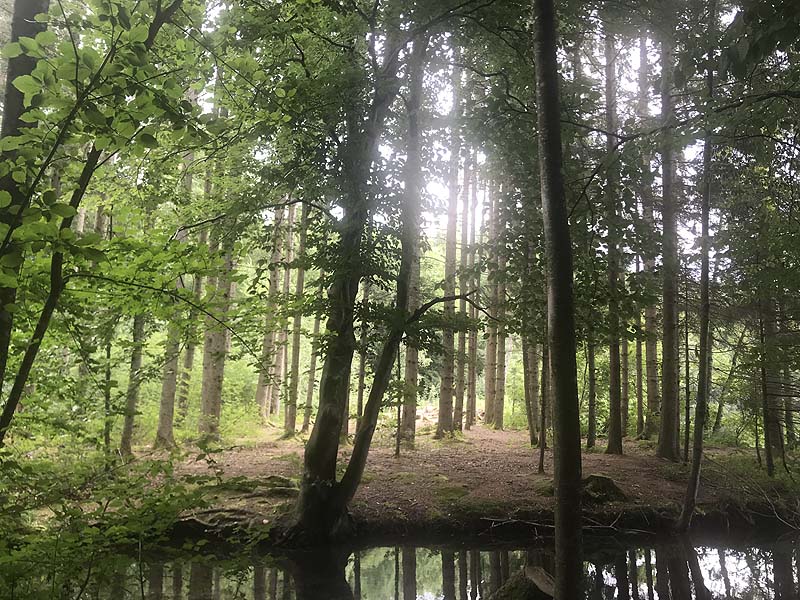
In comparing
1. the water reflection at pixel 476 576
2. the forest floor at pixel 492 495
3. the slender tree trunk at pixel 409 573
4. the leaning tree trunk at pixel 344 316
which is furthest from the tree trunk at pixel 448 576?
the leaning tree trunk at pixel 344 316

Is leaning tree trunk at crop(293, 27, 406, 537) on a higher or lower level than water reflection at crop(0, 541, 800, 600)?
higher

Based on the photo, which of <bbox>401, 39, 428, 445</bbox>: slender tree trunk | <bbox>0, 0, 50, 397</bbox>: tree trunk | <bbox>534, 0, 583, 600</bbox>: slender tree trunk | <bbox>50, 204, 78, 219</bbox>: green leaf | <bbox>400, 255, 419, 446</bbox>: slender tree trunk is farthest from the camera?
<bbox>400, 255, 419, 446</bbox>: slender tree trunk

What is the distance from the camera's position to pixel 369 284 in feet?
29.9

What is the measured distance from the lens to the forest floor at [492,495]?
8992 millimetres

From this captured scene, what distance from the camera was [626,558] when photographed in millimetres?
8117

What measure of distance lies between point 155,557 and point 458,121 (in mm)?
7741

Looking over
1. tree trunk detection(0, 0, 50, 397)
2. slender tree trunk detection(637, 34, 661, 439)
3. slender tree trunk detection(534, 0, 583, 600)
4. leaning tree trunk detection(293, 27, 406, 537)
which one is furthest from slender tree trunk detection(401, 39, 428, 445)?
slender tree trunk detection(637, 34, 661, 439)

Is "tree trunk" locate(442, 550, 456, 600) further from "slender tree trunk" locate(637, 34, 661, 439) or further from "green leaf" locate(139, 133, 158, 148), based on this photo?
"slender tree trunk" locate(637, 34, 661, 439)

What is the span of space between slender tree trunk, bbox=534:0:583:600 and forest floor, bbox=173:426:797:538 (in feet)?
17.9

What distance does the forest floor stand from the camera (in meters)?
8.99

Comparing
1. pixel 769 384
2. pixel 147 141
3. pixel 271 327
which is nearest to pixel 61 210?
pixel 147 141

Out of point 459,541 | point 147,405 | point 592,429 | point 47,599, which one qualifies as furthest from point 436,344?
point 147,405

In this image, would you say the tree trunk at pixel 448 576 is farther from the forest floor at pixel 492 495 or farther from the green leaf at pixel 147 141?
the green leaf at pixel 147 141

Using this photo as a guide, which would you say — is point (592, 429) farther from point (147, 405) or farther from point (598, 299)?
point (147, 405)
